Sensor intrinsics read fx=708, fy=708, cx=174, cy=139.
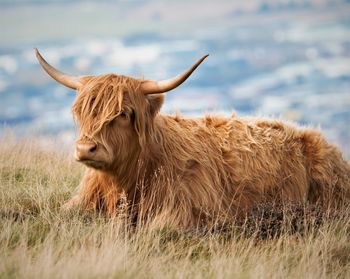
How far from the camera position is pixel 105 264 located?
16.4 feet

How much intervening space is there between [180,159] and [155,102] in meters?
0.65

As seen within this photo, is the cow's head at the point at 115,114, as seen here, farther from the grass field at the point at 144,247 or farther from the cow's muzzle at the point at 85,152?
the grass field at the point at 144,247

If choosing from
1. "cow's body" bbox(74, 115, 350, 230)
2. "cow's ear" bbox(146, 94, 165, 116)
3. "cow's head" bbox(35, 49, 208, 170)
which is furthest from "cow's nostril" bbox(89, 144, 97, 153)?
"cow's ear" bbox(146, 94, 165, 116)

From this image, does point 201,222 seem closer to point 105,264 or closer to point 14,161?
point 105,264

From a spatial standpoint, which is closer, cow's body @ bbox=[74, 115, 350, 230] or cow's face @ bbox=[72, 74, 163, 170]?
cow's face @ bbox=[72, 74, 163, 170]

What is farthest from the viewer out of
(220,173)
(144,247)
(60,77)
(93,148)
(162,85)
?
(220,173)

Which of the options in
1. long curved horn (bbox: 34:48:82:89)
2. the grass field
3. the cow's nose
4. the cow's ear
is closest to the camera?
the grass field

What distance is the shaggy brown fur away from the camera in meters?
6.29

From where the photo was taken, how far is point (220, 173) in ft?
23.7

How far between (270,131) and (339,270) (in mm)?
2467

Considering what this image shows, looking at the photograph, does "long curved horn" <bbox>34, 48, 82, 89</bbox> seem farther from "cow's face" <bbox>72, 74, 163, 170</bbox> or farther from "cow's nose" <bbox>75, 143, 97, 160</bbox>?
"cow's nose" <bbox>75, 143, 97, 160</bbox>

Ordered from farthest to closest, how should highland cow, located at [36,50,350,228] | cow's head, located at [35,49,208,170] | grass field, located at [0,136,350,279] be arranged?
highland cow, located at [36,50,350,228] → cow's head, located at [35,49,208,170] → grass field, located at [0,136,350,279]

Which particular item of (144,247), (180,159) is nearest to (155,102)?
(180,159)

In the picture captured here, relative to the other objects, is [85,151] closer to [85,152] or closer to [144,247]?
[85,152]
